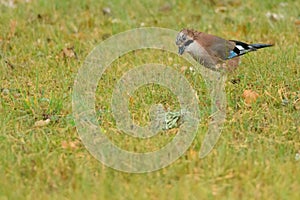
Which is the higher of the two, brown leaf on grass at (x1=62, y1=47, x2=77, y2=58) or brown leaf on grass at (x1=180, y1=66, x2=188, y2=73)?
brown leaf on grass at (x1=62, y1=47, x2=77, y2=58)

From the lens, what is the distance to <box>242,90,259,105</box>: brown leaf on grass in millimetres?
4312

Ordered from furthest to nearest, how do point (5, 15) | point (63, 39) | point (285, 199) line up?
point (5, 15) → point (63, 39) → point (285, 199)

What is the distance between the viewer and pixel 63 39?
609 cm

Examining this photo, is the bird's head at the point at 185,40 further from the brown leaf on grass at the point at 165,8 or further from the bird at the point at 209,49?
the brown leaf on grass at the point at 165,8

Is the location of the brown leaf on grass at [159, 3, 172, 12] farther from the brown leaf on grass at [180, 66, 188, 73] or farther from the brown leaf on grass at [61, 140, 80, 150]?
the brown leaf on grass at [61, 140, 80, 150]

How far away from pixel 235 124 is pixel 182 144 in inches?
18.5

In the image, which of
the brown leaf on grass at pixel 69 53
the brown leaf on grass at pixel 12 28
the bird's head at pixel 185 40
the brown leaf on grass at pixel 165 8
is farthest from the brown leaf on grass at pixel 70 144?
the brown leaf on grass at pixel 165 8

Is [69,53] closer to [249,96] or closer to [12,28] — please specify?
[12,28]

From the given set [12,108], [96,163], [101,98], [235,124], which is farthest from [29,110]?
[235,124]

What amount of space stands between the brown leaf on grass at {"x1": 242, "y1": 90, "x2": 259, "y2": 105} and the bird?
18.9 inches

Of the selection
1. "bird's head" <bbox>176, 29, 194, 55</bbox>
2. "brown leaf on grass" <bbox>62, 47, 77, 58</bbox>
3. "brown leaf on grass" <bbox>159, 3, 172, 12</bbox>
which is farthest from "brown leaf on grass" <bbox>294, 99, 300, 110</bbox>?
"brown leaf on grass" <bbox>159, 3, 172, 12</bbox>

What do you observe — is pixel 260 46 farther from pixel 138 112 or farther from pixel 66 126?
pixel 66 126

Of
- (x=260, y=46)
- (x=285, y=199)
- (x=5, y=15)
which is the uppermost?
(x=5, y=15)

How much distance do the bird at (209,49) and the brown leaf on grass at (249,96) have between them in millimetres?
479
